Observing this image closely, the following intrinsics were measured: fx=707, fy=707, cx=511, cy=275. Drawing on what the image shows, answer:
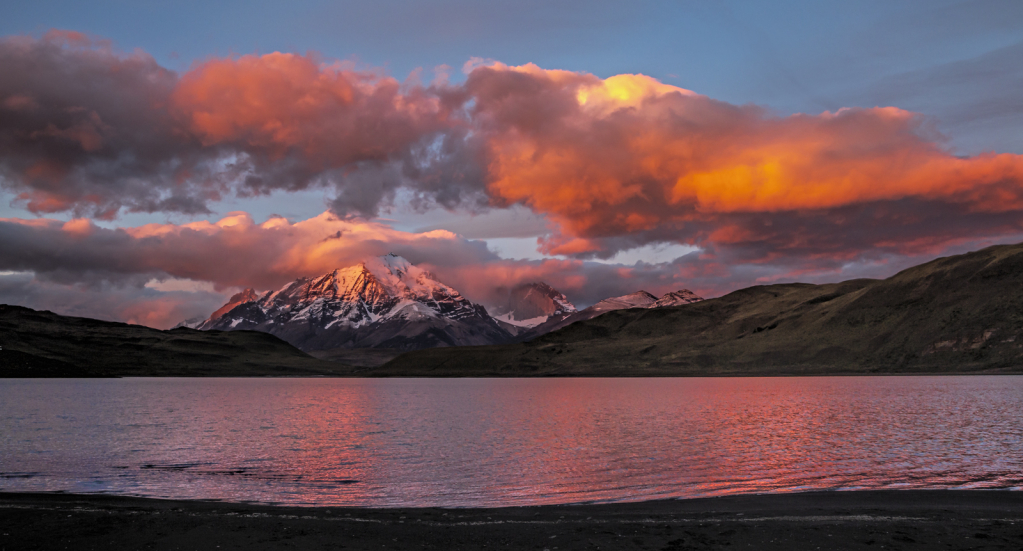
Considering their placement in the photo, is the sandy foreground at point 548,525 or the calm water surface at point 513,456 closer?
the sandy foreground at point 548,525

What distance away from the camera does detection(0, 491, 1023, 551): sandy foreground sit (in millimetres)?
21875

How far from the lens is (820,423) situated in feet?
230

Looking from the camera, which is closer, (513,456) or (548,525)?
(548,525)

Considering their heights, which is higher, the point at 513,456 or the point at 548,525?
the point at 548,525

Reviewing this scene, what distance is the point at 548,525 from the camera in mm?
24797

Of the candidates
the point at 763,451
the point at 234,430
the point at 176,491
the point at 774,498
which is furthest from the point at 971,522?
the point at 234,430

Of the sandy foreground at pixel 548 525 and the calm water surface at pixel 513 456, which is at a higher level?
the sandy foreground at pixel 548 525

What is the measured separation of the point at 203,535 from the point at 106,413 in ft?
281

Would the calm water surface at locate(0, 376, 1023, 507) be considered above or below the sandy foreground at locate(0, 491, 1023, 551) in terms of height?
below

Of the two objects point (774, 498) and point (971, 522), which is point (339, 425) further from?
point (971, 522)

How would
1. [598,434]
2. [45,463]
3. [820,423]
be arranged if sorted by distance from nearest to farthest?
1. [45,463]
2. [598,434]
3. [820,423]

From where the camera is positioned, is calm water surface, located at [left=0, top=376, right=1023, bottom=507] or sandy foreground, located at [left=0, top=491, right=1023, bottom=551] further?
calm water surface, located at [left=0, top=376, right=1023, bottom=507]

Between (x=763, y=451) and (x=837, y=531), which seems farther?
(x=763, y=451)

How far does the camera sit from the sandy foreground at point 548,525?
21875mm
